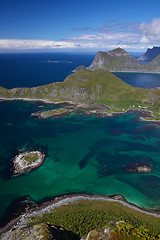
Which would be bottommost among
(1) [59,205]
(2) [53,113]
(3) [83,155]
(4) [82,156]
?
(1) [59,205]

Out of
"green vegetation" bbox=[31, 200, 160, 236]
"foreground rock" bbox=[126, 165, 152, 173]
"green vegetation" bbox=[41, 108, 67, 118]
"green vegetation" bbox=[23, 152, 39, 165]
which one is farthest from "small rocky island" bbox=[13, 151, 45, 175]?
"green vegetation" bbox=[41, 108, 67, 118]

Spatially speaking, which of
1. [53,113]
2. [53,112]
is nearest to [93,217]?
[53,113]

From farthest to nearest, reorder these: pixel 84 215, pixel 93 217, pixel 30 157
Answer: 1. pixel 30 157
2. pixel 84 215
3. pixel 93 217

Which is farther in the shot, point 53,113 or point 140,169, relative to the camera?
point 53,113

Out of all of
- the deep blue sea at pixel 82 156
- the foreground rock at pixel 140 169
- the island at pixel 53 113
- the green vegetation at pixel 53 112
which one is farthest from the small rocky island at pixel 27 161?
the green vegetation at pixel 53 112

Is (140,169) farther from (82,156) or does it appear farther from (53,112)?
(53,112)

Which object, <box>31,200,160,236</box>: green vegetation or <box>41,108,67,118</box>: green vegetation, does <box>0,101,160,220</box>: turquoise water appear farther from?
<box>41,108,67,118</box>: green vegetation

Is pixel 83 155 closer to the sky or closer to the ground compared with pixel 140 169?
closer to the sky
